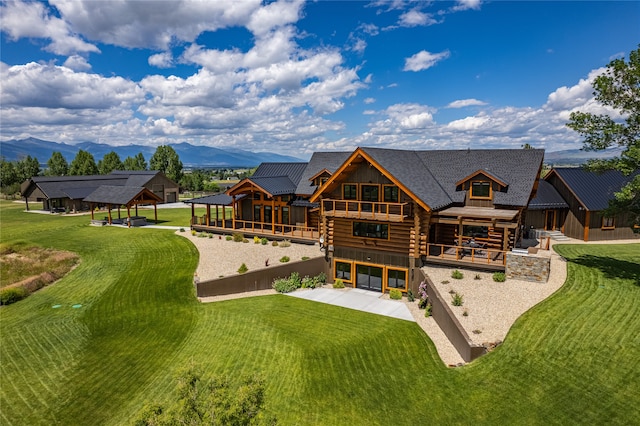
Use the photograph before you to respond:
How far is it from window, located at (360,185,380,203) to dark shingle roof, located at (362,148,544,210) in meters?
1.78

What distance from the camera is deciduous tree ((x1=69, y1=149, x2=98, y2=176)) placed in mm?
81500

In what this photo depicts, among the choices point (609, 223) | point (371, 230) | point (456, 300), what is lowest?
point (456, 300)

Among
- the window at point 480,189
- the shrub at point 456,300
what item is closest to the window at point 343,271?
the shrub at point 456,300

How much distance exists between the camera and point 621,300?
16312 mm

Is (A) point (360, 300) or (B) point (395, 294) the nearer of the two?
(A) point (360, 300)

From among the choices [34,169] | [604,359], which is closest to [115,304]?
A: [604,359]

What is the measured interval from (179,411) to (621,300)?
1809 cm

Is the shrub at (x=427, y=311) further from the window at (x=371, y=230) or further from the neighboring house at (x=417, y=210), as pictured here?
the window at (x=371, y=230)

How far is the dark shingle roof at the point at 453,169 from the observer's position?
22641mm

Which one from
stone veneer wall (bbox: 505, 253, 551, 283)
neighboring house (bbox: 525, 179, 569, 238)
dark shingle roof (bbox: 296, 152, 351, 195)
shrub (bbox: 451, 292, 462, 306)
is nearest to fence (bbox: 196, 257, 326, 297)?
dark shingle roof (bbox: 296, 152, 351, 195)

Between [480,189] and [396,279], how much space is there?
817 centimetres

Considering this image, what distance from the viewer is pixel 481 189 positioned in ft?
81.0

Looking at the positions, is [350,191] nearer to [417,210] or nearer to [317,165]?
[417,210]

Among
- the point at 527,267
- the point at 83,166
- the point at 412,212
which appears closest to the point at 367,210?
the point at 412,212
